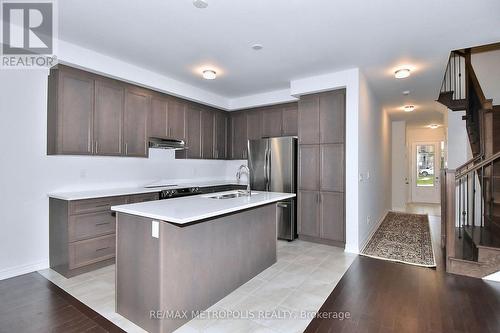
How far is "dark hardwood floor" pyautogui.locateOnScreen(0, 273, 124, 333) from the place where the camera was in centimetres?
212

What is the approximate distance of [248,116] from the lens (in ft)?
18.8

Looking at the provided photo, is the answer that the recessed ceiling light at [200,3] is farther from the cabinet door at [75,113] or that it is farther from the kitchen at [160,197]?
the cabinet door at [75,113]

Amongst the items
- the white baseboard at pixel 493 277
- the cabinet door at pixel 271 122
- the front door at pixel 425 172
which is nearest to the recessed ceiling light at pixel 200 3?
the cabinet door at pixel 271 122

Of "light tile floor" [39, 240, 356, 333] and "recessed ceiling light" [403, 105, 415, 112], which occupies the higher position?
"recessed ceiling light" [403, 105, 415, 112]

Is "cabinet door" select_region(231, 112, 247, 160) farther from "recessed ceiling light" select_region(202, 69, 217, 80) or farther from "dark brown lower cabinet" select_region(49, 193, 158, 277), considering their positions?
"dark brown lower cabinet" select_region(49, 193, 158, 277)

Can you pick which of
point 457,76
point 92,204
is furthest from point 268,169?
point 457,76

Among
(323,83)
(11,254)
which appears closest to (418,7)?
(323,83)

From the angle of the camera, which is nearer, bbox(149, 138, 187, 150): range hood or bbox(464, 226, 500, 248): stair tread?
bbox(464, 226, 500, 248): stair tread

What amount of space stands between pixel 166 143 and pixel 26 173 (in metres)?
1.88

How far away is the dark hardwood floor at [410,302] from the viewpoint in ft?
7.10

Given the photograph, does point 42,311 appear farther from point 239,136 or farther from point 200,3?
point 239,136

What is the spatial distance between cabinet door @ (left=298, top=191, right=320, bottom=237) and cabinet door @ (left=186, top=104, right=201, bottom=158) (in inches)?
87.3

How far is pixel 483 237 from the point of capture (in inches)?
132

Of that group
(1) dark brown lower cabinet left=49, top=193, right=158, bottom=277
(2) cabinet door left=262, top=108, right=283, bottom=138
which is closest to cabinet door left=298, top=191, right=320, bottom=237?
(2) cabinet door left=262, top=108, right=283, bottom=138
